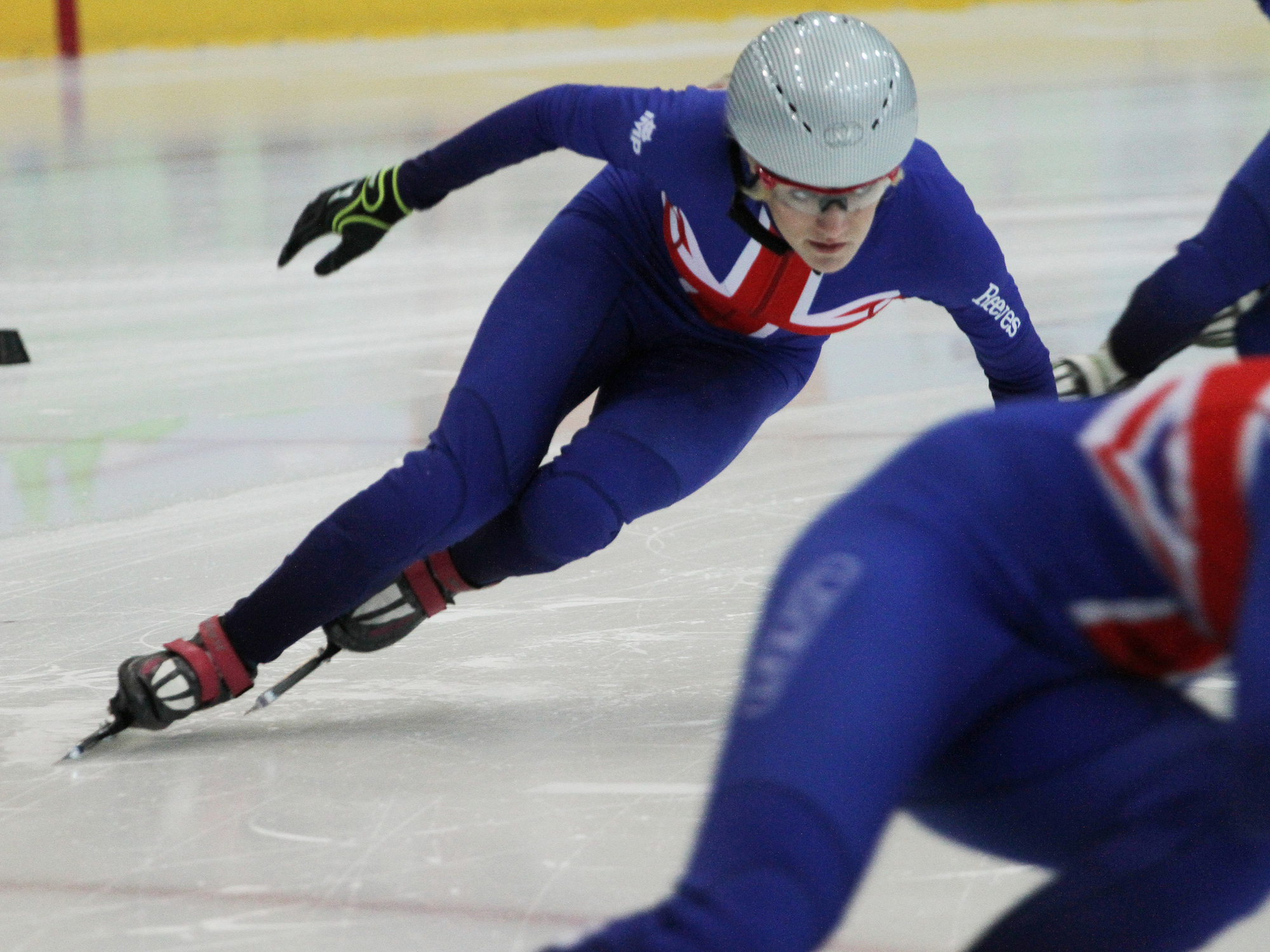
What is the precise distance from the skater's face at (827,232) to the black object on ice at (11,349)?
3.14 meters

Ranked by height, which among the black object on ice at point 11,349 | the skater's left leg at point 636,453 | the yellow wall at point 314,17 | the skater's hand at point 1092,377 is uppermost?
the skater's left leg at point 636,453

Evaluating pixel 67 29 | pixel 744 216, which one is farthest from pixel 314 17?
pixel 744 216

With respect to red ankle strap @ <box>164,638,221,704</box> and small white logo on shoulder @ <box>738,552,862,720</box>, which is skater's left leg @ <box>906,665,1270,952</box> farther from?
red ankle strap @ <box>164,638,221,704</box>

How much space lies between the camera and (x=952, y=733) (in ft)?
4.22

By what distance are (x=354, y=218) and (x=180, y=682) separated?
2.47 feet

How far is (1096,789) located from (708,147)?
4.26 feet

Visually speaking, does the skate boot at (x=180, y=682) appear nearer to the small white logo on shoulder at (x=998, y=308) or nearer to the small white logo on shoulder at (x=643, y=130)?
the small white logo on shoulder at (x=643, y=130)

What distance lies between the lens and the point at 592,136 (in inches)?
98.1

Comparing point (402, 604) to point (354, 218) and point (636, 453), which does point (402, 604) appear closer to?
point (636, 453)

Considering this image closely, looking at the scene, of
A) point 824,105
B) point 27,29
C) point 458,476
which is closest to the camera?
point 824,105

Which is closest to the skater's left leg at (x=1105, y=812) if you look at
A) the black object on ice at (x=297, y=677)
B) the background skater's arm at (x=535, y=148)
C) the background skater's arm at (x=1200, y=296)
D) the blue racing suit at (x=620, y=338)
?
the blue racing suit at (x=620, y=338)

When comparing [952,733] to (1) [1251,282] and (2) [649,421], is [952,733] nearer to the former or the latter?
(2) [649,421]

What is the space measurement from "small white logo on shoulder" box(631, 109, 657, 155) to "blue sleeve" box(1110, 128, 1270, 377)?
4.40ft

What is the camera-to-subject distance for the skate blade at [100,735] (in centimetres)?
238
